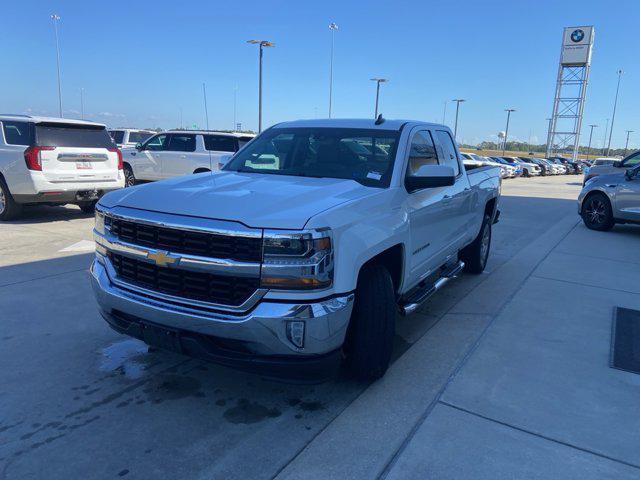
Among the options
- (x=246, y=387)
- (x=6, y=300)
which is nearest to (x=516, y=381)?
(x=246, y=387)

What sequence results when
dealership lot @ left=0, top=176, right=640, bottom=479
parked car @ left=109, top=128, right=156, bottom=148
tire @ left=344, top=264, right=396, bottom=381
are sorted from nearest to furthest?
1. dealership lot @ left=0, top=176, right=640, bottom=479
2. tire @ left=344, top=264, right=396, bottom=381
3. parked car @ left=109, top=128, right=156, bottom=148

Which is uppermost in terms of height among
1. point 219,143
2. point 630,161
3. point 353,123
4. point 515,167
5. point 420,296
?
point 353,123

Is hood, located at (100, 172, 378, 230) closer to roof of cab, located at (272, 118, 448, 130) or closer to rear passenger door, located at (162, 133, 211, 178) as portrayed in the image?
roof of cab, located at (272, 118, 448, 130)

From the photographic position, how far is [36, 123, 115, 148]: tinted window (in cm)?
884

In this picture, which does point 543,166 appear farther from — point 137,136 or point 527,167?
point 137,136

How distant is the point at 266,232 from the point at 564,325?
358 cm

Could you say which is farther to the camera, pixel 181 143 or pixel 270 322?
pixel 181 143

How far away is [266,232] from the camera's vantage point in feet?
8.84

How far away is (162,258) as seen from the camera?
2947 mm

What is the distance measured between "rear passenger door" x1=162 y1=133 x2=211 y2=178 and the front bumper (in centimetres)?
1087

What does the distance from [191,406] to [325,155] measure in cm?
226

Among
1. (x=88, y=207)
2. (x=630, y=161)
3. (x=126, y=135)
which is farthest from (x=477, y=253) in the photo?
(x=126, y=135)

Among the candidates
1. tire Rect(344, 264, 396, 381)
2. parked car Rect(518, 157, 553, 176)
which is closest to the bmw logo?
parked car Rect(518, 157, 553, 176)

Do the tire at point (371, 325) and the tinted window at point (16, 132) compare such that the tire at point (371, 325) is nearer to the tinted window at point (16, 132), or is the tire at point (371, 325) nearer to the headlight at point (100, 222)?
the headlight at point (100, 222)
